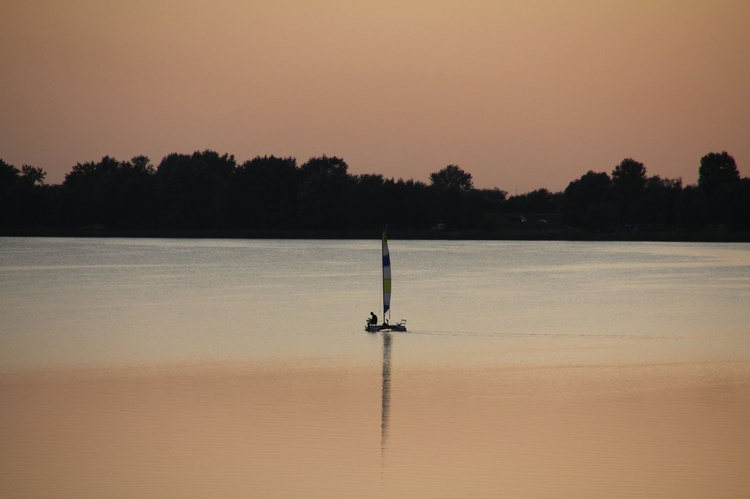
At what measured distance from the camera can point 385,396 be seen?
89.5 ft

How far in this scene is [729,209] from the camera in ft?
595

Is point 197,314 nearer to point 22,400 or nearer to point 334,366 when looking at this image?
point 334,366

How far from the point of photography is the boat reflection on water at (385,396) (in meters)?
21.7

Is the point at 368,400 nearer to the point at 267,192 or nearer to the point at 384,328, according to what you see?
the point at 384,328

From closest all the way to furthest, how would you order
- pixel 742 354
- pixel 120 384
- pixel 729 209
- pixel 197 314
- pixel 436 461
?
1. pixel 436 461
2. pixel 120 384
3. pixel 742 354
4. pixel 197 314
5. pixel 729 209

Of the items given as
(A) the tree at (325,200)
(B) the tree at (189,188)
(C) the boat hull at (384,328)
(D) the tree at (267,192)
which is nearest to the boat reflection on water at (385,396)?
(C) the boat hull at (384,328)

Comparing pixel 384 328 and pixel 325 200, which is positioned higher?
pixel 325 200

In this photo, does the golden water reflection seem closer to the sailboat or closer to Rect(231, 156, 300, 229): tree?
the sailboat

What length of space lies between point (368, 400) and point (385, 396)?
0.78 metres

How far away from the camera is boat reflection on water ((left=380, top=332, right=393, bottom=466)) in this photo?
21672 mm

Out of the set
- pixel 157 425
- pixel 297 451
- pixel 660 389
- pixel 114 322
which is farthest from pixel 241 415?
pixel 114 322

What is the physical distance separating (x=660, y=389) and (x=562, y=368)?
4818 mm

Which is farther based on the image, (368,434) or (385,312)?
(385,312)

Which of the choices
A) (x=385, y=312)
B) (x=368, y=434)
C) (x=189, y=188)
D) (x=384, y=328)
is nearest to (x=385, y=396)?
(x=368, y=434)
